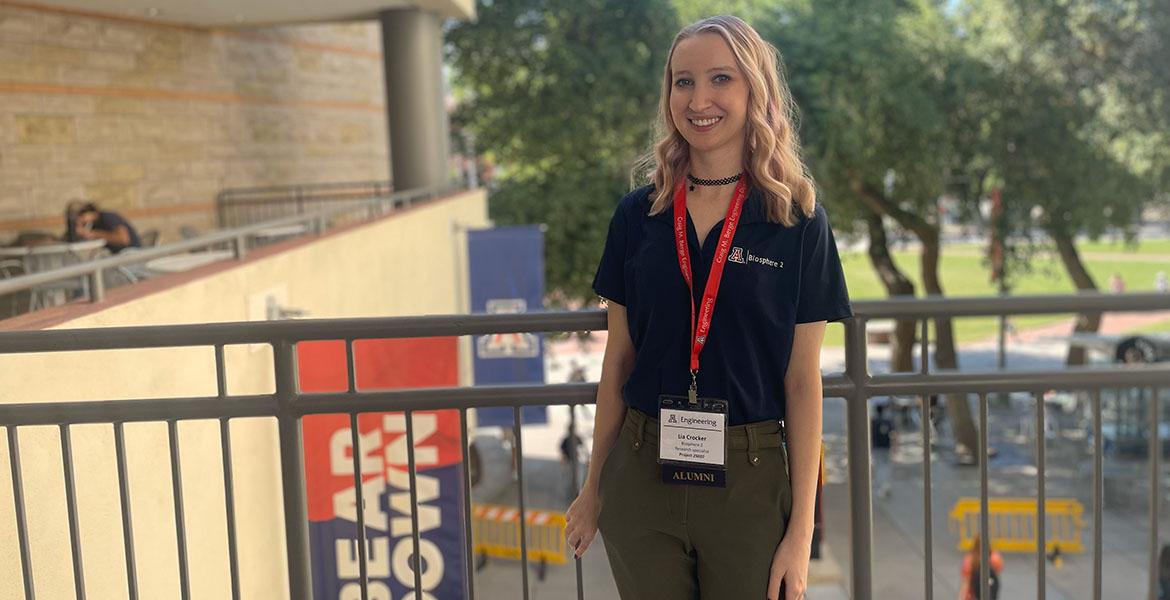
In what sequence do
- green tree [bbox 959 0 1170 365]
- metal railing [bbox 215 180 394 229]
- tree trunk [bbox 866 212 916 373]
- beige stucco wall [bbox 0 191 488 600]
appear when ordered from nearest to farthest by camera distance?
beige stucco wall [bbox 0 191 488 600] < metal railing [bbox 215 180 394 229] < green tree [bbox 959 0 1170 365] < tree trunk [bbox 866 212 916 373]

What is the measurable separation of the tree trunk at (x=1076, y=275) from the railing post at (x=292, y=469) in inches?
875

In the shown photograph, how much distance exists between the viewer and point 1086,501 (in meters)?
19.6

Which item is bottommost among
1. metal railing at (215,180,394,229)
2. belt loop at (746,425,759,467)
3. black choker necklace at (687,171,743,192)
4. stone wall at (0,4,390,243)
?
belt loop at (746,425,759,467)

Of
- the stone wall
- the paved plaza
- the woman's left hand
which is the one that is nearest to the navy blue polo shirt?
the woman's left hand

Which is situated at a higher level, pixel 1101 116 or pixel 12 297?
pixel 1101 116

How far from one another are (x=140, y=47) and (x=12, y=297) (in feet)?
28.2

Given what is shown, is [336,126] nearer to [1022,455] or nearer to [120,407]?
[1022,455]

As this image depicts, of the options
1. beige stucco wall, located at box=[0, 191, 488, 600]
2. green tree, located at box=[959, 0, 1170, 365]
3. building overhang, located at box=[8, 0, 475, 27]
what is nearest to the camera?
beige stucco wall, located at box=[0, 191, 488, 600]

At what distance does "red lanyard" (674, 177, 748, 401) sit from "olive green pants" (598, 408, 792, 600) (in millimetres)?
174

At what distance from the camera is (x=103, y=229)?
32.4 feet

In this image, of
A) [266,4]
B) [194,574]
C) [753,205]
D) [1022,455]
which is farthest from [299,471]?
[1022,455]

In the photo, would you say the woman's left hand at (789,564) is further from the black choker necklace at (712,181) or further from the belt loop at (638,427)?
the black choker necklace at (712,181)

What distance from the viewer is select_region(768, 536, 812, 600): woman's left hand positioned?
2.10 m

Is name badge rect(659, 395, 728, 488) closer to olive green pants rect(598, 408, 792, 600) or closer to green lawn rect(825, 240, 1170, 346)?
olive green pants rect(598, 408, 792, 600)
